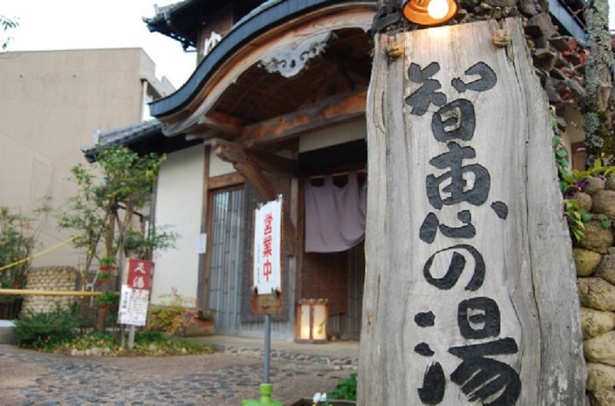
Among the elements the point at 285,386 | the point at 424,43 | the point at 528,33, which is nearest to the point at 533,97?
the point at 424,43

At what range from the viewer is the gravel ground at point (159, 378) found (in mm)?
5324

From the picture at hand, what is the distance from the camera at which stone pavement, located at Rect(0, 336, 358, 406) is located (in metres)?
5.36

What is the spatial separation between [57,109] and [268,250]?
1764 cm

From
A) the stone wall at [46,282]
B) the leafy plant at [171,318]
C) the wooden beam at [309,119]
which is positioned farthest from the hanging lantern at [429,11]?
the stone wall at [46,282]

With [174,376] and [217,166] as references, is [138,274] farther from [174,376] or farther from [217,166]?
[217,166]

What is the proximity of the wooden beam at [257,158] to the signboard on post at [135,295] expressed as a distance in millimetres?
2298

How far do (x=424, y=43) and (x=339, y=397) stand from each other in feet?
9.65

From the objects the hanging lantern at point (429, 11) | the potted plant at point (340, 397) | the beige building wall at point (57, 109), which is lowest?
the potted plant at point (340, 397)

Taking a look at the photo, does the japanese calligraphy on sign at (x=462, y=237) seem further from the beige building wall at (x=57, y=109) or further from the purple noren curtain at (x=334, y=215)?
the beige building wall at (x=57, y=109)

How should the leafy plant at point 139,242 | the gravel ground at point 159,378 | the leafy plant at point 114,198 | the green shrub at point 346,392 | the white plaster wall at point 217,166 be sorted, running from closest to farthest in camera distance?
1. the green shrub at point 346,392
2. the gravel ground at point 159,378
3. the leafy plant at point 114,198
4. the leafy plant at point 139,242
5. the white plaster wall at point 217,166

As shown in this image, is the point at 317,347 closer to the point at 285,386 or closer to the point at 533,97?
the point at 285,386

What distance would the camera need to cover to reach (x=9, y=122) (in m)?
19.0

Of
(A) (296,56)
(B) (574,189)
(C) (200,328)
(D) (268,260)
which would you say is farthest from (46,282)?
(B) (574,189)

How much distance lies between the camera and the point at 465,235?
2.52 m
